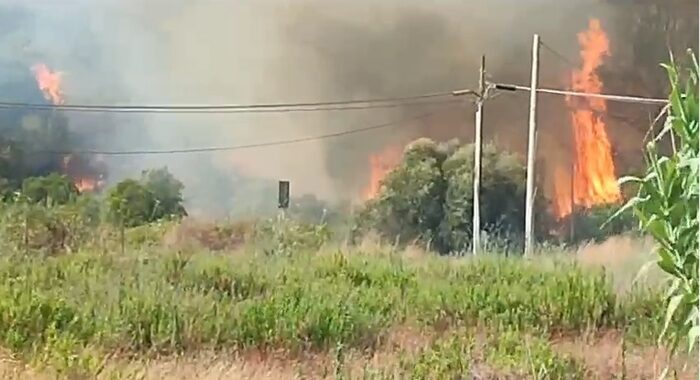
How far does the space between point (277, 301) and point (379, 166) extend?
Result: 11.4 inches

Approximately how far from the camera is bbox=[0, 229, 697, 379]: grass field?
1502mm

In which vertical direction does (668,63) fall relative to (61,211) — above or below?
Result: above

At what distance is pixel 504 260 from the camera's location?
1575 mm

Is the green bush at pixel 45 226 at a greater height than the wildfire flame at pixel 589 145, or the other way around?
the wildfire flame at pixel 589 145

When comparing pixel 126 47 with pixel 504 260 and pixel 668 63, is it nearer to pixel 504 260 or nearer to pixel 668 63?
pixel 504 260

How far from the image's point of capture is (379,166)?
1.57 meters

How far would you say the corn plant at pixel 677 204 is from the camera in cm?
147

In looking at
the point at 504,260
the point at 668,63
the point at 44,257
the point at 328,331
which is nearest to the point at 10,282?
the point at 44,257

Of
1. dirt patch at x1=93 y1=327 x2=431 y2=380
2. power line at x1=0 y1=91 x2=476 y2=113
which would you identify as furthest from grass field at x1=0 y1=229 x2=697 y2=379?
power line at x1=0 y1=91 x2=476 y2=113

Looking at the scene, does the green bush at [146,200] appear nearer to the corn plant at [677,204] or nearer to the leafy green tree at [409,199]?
the leafy green tree at [409,199]

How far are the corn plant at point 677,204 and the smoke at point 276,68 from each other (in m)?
0.16

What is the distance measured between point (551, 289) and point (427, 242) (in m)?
0.24

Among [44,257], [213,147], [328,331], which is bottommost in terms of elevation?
[328,331]

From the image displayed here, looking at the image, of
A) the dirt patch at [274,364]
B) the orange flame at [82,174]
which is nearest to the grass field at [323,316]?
the dirt patch at [274,364]
